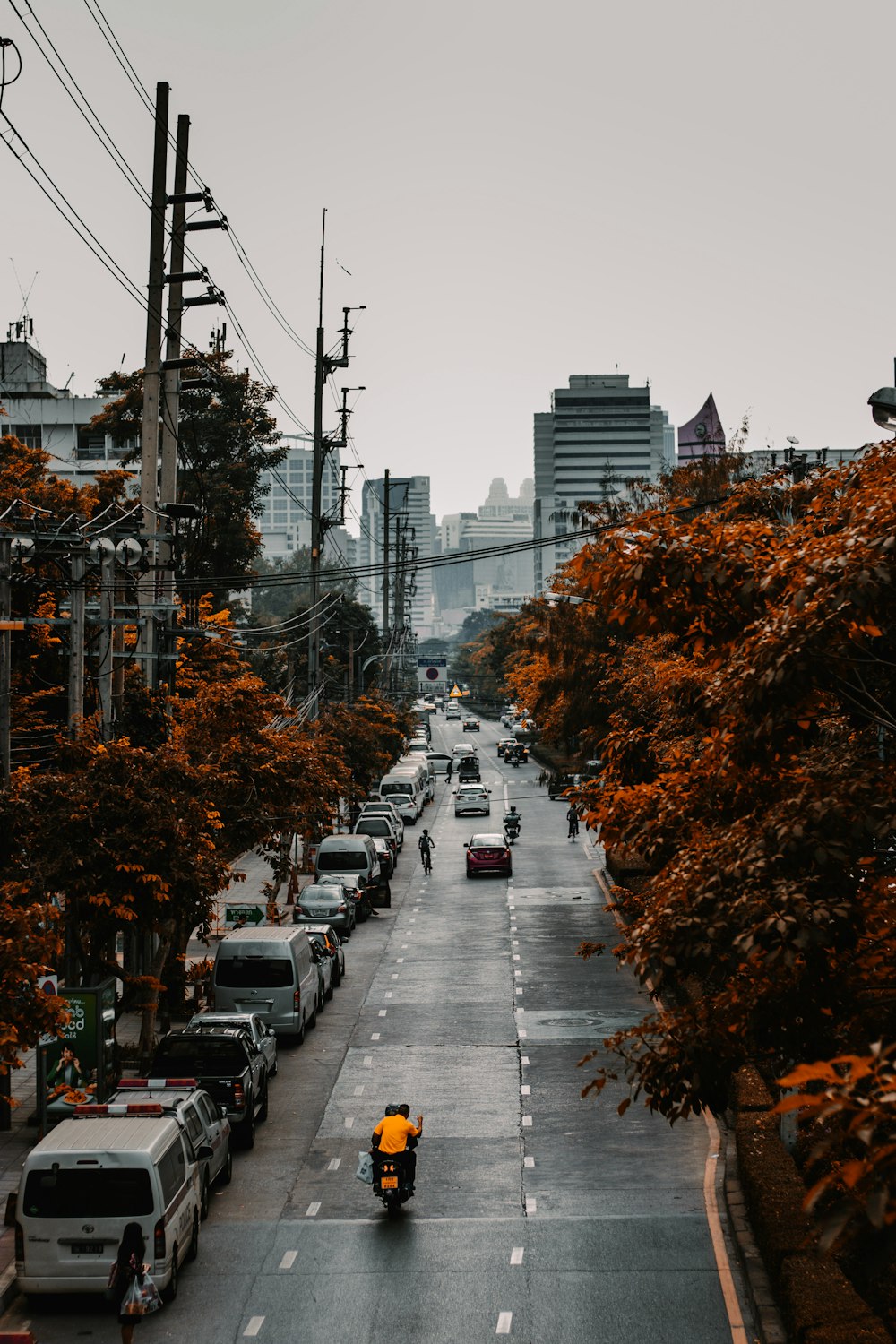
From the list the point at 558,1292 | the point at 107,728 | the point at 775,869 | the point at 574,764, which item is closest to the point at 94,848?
the point at 107,728

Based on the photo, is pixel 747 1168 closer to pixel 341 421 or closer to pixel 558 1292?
pixel 558 1292

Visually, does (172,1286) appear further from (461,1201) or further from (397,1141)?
(461,1201)

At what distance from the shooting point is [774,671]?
9.30 metres

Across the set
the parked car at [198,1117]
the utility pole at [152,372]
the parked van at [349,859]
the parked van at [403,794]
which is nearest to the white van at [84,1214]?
the parked car at [198,1117]

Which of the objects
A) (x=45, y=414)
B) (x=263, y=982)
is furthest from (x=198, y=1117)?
(x=45, y=414)

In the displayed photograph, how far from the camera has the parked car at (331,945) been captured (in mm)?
31484

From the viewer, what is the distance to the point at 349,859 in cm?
4444

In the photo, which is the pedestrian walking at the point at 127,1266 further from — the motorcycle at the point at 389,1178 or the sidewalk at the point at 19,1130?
the motorcycle at the point at 389,1178

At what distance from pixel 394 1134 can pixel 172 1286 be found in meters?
3.17

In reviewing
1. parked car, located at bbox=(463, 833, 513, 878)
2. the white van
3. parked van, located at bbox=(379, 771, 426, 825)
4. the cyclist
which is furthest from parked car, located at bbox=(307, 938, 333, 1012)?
parked van, located at bbox=(379, 771, 426, 825)

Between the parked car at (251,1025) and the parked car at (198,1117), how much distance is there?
3.55 metres

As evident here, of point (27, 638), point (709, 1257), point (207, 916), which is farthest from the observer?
point (27, 638)

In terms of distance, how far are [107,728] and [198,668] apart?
65.4 feet

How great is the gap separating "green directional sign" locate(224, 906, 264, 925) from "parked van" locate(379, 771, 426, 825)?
3386 centimetres
